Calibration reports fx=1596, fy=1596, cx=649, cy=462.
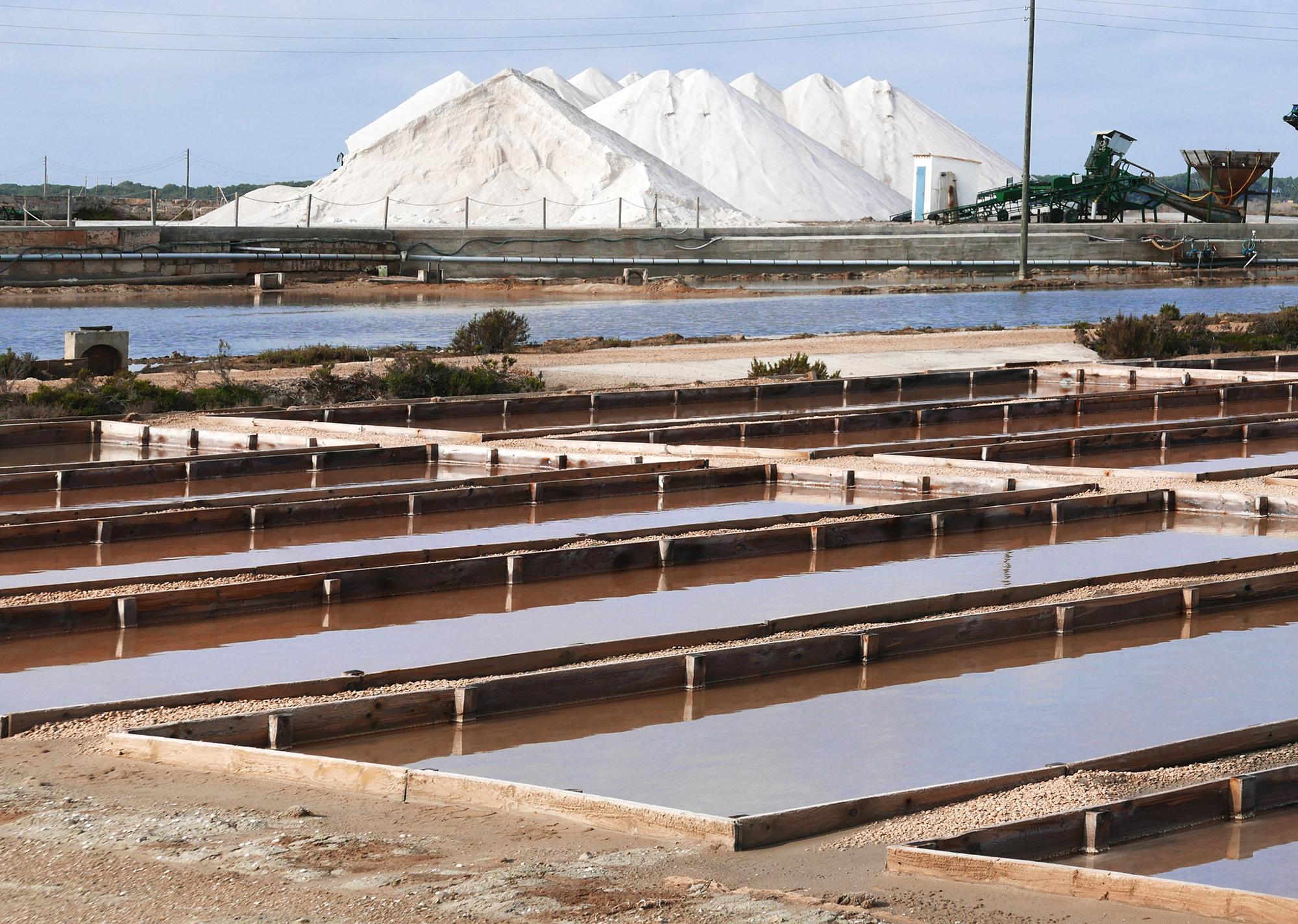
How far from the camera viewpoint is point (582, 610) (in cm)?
865

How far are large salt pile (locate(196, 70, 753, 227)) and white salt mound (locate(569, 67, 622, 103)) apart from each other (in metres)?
25.1

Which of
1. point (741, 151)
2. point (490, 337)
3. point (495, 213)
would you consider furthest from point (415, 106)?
point (490, 337)

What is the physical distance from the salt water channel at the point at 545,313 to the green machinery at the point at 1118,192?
889cm

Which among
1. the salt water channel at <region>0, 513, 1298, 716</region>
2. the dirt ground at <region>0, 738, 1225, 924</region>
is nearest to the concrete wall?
the salt water channel at <region>0, 513, 1298, 716</region>

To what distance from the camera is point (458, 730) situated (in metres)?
6.44

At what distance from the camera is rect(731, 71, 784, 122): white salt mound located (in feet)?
300

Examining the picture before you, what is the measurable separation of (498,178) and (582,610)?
49.6 m

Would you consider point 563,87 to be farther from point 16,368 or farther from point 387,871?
point 387,871

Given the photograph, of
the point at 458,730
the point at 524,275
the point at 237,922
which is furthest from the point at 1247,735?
the point at 524,275

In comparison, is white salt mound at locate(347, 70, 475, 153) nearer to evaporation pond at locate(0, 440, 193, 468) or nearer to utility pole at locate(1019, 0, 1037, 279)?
utility pole at locate(1019, 0, 1037, 279)

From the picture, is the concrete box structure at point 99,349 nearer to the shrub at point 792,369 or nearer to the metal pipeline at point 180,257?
the shrub at point 792,369

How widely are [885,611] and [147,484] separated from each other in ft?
23.1

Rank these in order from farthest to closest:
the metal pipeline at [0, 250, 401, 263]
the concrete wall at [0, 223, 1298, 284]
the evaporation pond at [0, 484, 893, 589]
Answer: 1. the concrete wall at [0, 223, 1298, 284]
2. the metal pipeline at [0, 250, 401, 263]
3. the evaporation pond at [0, 484, 893, 589]

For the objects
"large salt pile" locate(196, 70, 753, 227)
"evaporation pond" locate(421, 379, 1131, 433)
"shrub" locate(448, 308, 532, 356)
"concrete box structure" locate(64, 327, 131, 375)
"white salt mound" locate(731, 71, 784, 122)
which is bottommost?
"evaporation pond" locate(421, 379, 1131, 433)
